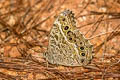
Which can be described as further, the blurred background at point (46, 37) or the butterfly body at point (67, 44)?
the blurred background at point (46, 37)

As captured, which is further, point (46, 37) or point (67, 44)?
point (46, 37)

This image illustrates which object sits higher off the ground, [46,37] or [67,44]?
[46,37]

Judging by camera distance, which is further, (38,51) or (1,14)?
(1,14)

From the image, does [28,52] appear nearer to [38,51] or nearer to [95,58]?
[38,51]

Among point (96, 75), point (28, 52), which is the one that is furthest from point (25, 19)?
point (96, 75)
